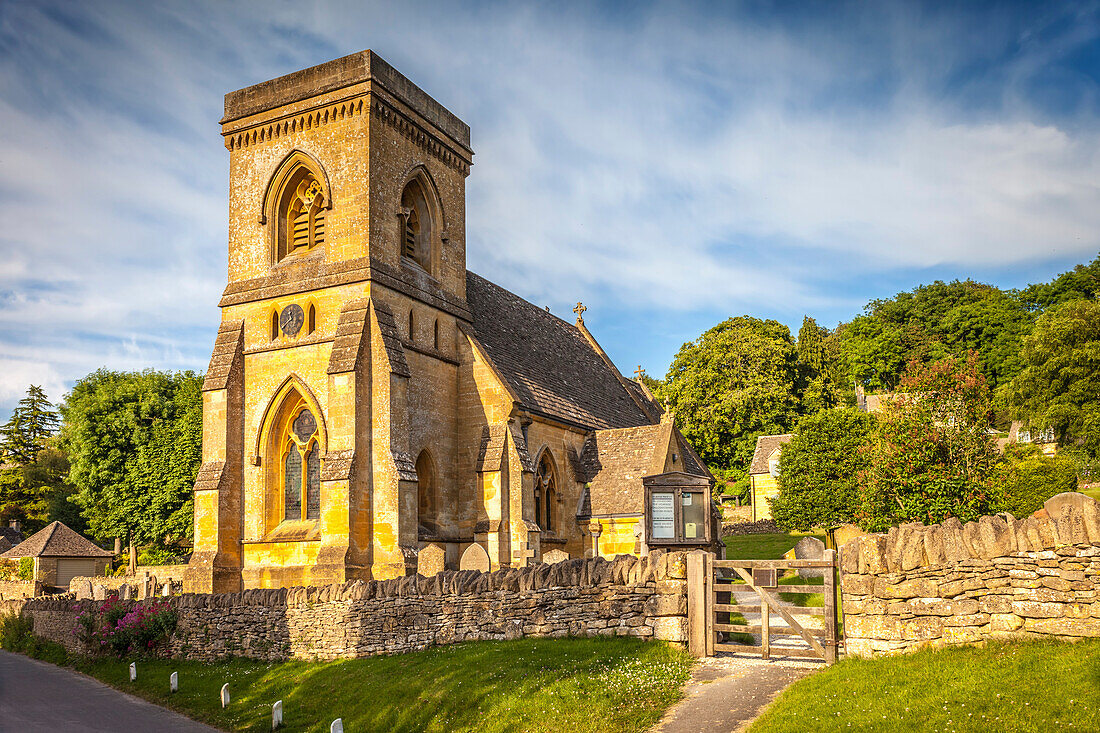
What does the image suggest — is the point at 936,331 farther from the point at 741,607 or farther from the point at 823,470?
the point at 741,607

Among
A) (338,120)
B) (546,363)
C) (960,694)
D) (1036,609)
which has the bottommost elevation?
(960,694)

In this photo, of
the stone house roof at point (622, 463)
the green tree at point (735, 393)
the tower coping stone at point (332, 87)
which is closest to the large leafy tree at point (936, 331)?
the green tree at point (735, 393)

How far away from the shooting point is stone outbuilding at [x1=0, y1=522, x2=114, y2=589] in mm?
46125

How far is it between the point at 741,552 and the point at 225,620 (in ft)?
77.1

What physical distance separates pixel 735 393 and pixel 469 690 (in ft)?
167

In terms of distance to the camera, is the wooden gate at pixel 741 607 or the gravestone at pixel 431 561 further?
the gravestone at pixel 431 561

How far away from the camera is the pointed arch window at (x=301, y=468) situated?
27.0 metres

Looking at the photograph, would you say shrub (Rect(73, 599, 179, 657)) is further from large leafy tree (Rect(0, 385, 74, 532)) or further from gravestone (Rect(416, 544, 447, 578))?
large leafy tree (Rect(0, 385, 74, 532))

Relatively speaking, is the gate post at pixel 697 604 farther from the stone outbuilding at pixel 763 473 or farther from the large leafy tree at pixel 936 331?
the large leafy tree at pixel 936 331

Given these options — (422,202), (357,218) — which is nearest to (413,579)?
(357,218)

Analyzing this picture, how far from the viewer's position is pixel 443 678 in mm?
14422

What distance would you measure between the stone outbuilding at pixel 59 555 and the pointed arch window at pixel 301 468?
2599 cm

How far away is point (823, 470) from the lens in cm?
3878

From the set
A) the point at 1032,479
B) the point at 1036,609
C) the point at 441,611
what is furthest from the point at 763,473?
the point at 1036,609
